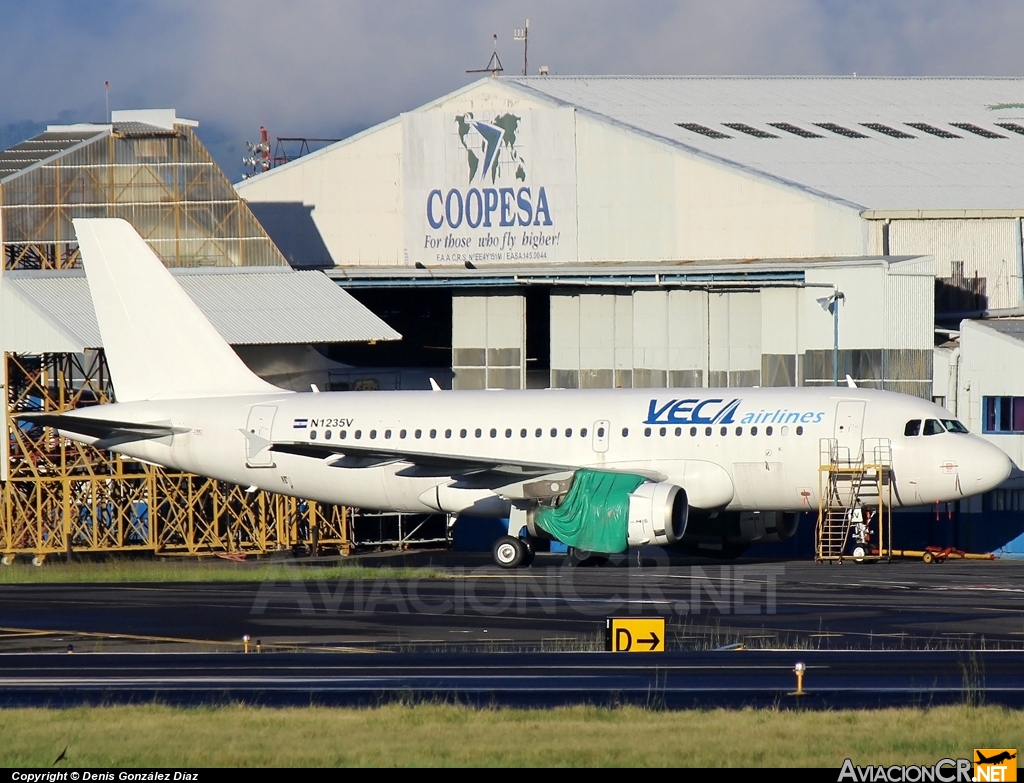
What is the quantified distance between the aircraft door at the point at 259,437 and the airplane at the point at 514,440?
0.21 ft

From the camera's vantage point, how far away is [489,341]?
2243 inches

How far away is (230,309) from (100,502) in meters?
7.51

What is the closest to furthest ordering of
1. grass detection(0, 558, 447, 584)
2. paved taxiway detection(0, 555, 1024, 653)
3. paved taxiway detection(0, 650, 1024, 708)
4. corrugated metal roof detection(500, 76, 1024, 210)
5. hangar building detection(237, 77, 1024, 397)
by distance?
paved taxiway detection(0, 650, 1024, 708) < paved taxiway detection(0, 555, 1024, 653) < grass detection(0, 558, 447, 584) < hangar building detection(237, 77, 1024, 397) < corrugated metal roof detection(500, 76, 1024, 210)

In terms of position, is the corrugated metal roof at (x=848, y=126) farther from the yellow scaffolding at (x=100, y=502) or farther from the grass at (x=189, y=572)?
the grass at (x=189, y=572)

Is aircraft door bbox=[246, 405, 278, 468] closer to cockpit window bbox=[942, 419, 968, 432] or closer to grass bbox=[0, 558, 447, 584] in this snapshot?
grass bbox=[0, 558, 447, 584]

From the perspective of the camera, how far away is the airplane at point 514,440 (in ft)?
129

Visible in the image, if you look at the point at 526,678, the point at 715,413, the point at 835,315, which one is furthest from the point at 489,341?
the point at 526,678

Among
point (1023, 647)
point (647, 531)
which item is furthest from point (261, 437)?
point (1023, 647)

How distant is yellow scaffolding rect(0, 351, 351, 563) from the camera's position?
162ft

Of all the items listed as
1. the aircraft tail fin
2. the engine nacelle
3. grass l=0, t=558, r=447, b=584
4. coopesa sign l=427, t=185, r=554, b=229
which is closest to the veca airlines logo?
the engine nacelle

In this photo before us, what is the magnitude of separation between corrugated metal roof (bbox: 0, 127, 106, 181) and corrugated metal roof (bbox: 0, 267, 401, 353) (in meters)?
3.81

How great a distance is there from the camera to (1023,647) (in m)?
23.2

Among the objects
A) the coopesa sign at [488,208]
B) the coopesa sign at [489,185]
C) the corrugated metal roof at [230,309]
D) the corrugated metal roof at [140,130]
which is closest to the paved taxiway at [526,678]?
the corrugated metal roof at [230,309]

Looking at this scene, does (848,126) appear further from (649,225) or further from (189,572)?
(189,572)
